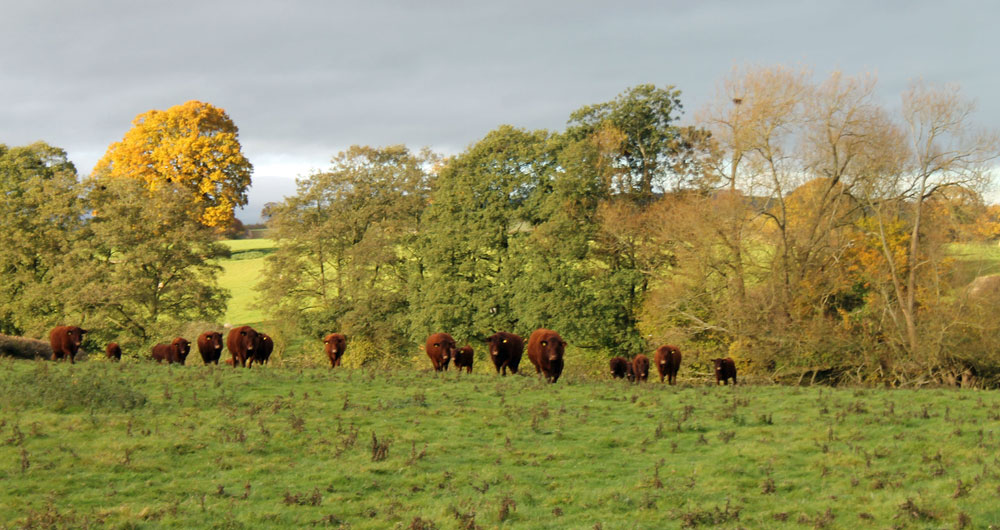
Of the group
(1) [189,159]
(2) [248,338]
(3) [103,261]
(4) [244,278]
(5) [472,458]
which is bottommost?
(5) [472,458]

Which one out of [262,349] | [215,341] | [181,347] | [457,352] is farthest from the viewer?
[181,347]

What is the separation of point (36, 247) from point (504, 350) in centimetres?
3357

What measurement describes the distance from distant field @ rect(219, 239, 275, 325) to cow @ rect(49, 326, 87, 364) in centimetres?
1750

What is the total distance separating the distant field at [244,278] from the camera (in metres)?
60.2

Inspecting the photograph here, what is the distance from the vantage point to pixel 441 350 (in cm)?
3098

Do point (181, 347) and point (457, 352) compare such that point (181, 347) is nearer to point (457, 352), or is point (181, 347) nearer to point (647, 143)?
point (457, 352)

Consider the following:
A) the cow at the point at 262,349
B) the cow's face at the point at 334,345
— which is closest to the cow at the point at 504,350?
the cow's face at the point at 334,345

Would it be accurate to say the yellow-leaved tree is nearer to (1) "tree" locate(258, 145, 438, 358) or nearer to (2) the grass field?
(1) "tree" locate(258, 145, 438, 358)

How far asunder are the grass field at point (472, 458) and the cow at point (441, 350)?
30.8ft

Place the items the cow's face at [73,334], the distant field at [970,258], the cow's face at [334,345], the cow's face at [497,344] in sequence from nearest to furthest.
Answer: the cow's face at [73,334] → the cow's face at [497,344] → the cow's face at [334,345] → the distant field at [970,258]

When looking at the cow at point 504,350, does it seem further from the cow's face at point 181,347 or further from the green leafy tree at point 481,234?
the cow's face at point 181,347

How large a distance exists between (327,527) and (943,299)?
110 feet

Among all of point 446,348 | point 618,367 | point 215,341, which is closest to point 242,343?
point 215,341

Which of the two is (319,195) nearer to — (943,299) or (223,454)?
(943,299)
